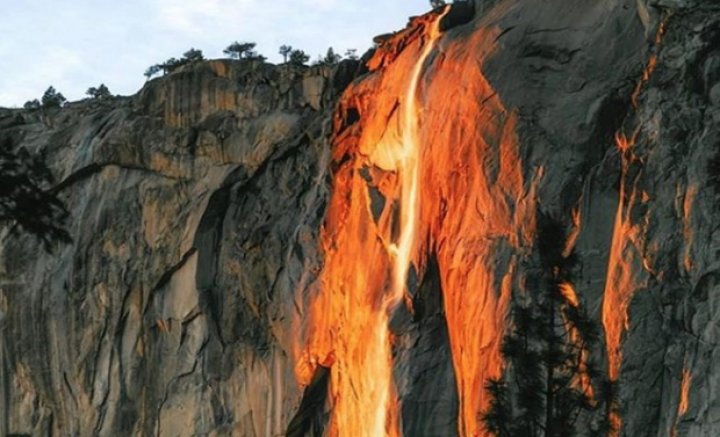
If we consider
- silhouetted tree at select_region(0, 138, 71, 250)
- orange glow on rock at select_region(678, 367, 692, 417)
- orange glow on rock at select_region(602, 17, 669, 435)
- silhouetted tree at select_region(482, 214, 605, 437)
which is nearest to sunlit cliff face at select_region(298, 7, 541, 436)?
orange glow on rock at select_region(602, 17, 669, 435)

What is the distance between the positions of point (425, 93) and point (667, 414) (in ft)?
42.2

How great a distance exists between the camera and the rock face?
964 inches

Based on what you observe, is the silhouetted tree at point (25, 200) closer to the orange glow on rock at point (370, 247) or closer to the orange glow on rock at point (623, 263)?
the orange glow on rock at point (623, 263)

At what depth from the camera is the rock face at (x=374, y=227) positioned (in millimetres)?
24484

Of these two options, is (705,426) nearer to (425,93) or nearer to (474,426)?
(474,426)

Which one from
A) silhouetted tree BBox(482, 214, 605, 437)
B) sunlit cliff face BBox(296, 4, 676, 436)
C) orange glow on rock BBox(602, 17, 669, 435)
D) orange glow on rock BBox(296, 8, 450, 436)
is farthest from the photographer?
orange glow on rock BBox(296, 8, 450, 436)

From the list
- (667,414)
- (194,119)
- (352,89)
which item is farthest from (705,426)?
(194,119)

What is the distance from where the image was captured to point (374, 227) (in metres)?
36.0

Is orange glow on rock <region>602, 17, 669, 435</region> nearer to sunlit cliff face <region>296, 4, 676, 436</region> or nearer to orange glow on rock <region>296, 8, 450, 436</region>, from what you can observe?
sunlit cliff face <region>296, 4, 676, 436</region>

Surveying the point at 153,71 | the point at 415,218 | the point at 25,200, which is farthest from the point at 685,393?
the point at 153,71

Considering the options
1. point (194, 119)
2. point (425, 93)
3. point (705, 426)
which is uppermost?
point (194, 119)

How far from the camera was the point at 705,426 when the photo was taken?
70.6ft

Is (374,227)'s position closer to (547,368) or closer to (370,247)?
(370,247)

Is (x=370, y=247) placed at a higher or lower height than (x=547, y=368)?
higher
